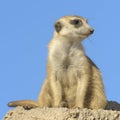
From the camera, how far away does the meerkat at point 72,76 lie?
878 centimetres

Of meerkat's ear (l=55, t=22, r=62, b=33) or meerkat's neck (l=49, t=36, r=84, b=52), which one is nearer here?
meerkat's neck (l=49, t=36, r=84, b=52)

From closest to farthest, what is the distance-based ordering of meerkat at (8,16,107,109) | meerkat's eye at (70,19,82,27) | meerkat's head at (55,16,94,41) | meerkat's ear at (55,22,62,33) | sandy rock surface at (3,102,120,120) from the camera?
sandy rock surface at (3,102,120,120)
meerkat at (8,16,107,109)
meerkat's head at (55,16,94,41)
meerkat's eye at (70,19,82,27)
meerkat's ear at (55,22,62,33)

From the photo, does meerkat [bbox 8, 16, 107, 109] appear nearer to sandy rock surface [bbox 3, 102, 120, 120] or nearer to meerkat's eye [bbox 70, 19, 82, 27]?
meerkat's eye [bbox 70, 19, 82, 27]

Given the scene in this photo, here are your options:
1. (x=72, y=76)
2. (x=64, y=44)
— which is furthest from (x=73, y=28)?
(x=72, y=76)

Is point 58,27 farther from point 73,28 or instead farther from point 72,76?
point 72,76

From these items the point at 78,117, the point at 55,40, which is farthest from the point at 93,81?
the point at 78,117

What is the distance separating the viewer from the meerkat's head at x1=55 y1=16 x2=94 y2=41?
350 inches

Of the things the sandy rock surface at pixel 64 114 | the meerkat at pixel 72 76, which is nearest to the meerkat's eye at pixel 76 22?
the meerkat at pixel 72 76

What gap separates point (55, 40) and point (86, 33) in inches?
21.3

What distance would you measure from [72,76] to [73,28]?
80 centimetres

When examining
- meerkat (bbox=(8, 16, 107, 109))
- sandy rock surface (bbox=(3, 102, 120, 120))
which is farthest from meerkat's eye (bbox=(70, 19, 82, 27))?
sandy rock surface (bbox=(3, 102, 120, 120))

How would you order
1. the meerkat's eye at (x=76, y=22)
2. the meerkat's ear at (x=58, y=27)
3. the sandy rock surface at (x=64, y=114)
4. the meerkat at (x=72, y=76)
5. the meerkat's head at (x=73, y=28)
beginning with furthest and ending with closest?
the meerkat's ear at (x=58, y=27)
the meerkat's eye at (x=76, y=22)
the meerkat's head at (x=73, y=28)
the meerkat at (x=72, y=76)
the sandy rock surface at (x=64, y=114)

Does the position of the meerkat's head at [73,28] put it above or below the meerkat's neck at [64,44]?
above

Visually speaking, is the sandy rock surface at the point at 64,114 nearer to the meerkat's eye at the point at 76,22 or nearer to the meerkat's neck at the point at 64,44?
the meerkat's neck at the point at 64,44
